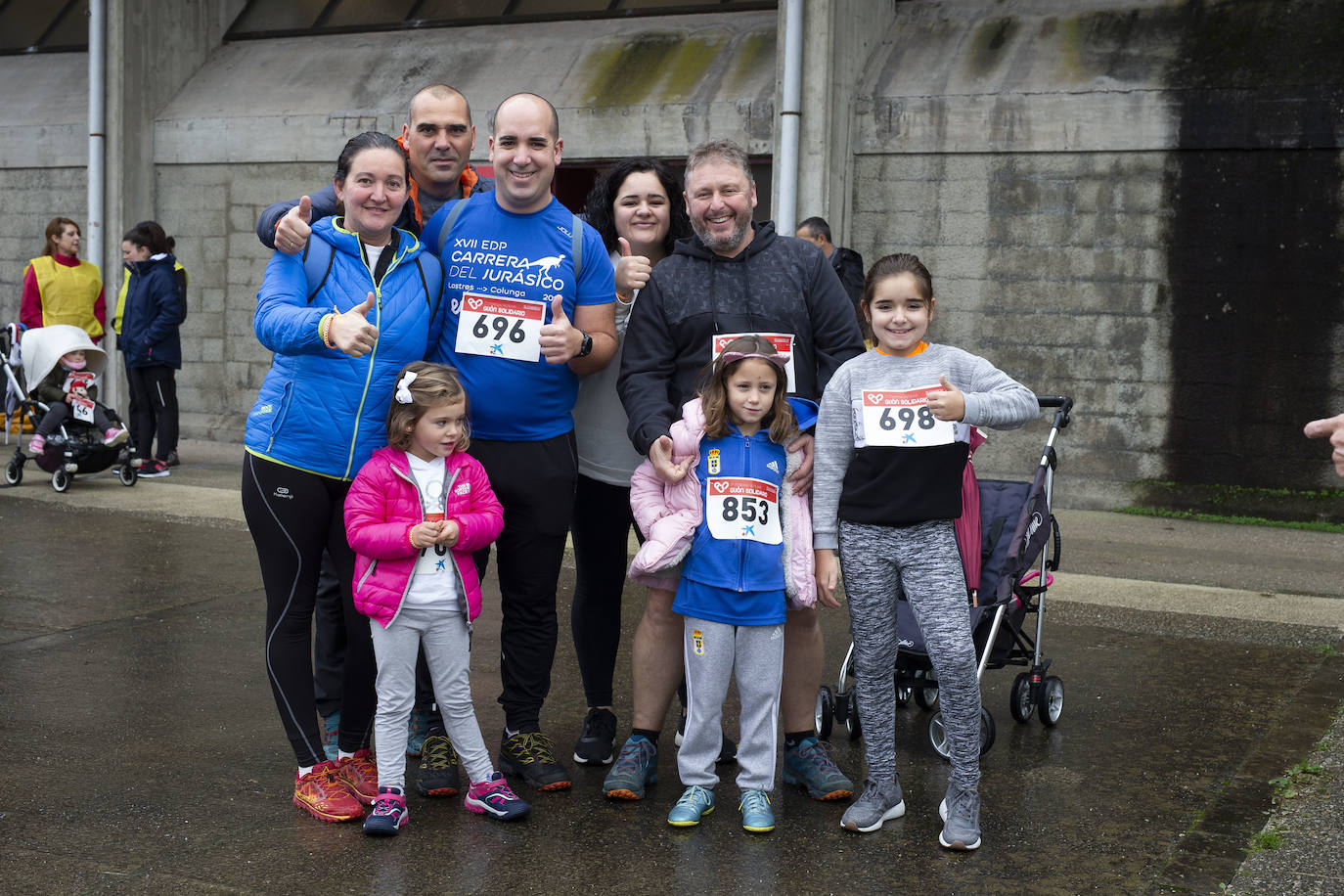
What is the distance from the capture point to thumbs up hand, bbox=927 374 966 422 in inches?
146

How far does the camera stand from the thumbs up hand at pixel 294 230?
3755 mm

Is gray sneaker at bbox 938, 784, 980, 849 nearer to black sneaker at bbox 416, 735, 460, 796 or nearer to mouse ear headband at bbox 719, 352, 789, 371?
mouse ear headband at bbox 719, 352, 789, 371

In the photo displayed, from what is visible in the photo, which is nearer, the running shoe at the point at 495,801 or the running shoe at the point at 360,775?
the running shoe at the point at 495,801

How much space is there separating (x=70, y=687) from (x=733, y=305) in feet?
9.27

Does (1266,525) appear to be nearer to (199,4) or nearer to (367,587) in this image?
(367,587)

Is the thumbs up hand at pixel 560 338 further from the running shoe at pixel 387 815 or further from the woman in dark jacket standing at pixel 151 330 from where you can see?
the woman in dark jacket standing at pixel 151 330

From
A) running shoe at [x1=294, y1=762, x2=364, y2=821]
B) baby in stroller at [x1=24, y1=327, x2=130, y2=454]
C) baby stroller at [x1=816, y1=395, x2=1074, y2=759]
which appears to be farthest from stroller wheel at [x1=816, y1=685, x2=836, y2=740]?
baby in stroller at [x1=24, y1=327, x2=130, y2=454]

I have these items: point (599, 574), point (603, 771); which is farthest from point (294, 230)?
point (603, 771)

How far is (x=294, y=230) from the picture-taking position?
148 inches

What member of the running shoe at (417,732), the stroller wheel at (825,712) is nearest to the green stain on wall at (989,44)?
the stroller wheel at (825,712)

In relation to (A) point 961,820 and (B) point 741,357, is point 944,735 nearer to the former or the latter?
(A) point 961,820

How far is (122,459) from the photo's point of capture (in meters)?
10.1

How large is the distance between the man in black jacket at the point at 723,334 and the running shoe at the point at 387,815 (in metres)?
0.63

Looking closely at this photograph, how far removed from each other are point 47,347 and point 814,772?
756cm
